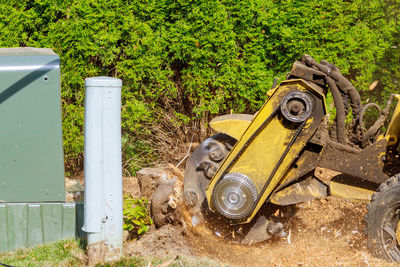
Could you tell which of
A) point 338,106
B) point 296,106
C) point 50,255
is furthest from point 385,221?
point 50,255

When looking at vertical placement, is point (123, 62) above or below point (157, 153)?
above

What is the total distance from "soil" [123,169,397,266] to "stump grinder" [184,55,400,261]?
31 centimetres

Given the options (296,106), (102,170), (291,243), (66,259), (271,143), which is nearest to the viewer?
(102,170)

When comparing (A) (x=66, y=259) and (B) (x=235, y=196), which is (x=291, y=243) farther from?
(A) (x=66, y=259)

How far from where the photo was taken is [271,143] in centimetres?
534

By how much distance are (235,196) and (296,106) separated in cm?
106

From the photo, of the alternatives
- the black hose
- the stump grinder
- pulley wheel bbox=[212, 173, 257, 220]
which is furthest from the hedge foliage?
pulley wheel bbox=[212, 173, 257, 220]

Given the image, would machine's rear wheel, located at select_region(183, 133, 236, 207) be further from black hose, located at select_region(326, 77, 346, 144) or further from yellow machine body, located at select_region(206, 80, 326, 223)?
black hose, located at select_region(326, 77, 346, 144)

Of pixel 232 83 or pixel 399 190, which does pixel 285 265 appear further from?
pixel 232 83

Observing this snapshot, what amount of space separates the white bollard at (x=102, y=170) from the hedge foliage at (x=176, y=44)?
249 cm

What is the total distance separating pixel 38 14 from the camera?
7.21m

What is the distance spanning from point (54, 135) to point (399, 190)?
3.32 metres

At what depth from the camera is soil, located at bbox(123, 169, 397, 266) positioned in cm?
511

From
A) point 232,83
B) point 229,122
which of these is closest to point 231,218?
point 229,122
